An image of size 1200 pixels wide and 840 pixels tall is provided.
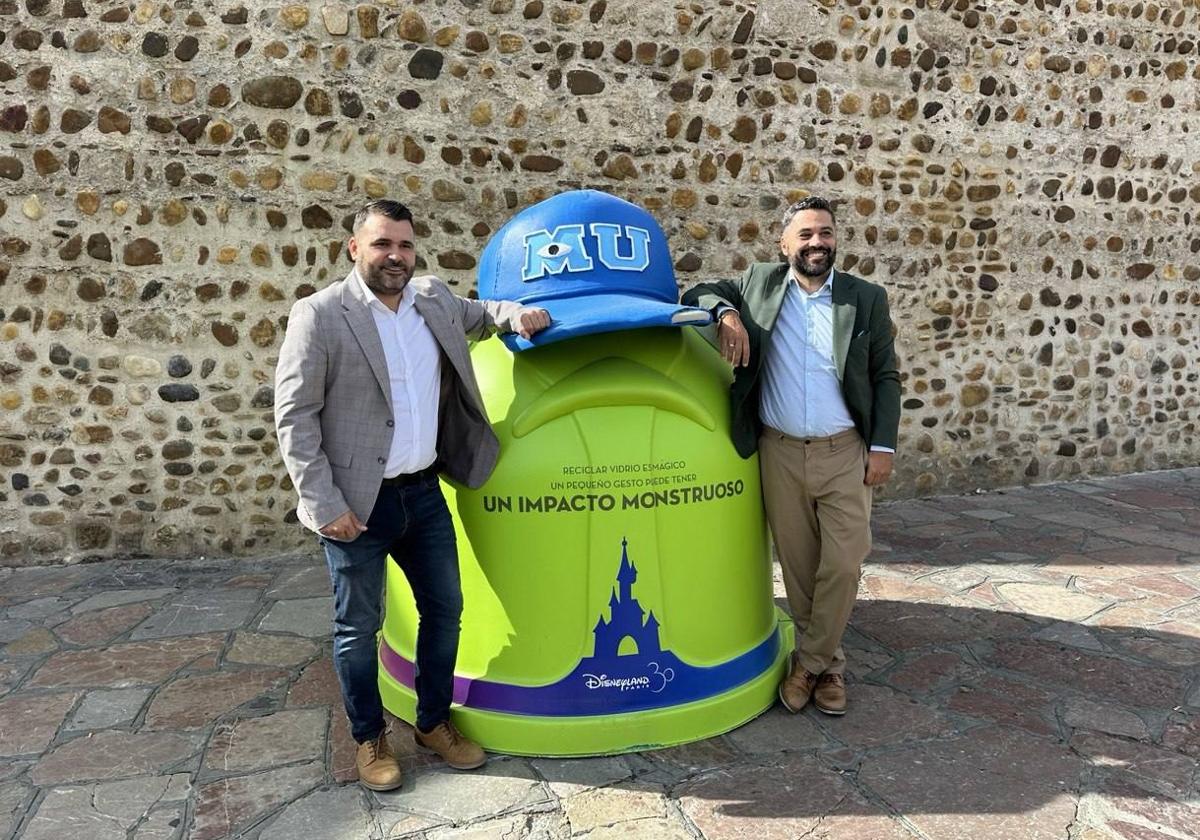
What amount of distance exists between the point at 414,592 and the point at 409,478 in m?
0.40

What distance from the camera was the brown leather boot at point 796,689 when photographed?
3166 mm

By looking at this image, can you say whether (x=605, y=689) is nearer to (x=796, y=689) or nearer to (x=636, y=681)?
(x=636, y=681)

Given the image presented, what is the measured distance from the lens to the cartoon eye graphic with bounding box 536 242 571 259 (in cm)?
304

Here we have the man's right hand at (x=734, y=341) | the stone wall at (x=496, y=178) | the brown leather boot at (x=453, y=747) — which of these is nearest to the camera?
the brown leather boot at (x=453, y=747)

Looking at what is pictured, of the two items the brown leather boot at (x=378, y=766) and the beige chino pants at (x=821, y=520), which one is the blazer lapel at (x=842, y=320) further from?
the brown leather boot at (x=378, y=766)

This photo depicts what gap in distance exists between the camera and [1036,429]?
23.1 feet

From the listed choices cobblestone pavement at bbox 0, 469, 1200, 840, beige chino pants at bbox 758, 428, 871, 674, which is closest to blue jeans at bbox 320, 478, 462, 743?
cobblestone pavement at bbox 0, 469, 1200, 840

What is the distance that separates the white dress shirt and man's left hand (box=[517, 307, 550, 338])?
11.9 inches

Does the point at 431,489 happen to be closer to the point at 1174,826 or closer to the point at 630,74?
the point at 1174,826

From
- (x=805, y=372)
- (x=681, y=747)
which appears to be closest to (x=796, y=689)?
(x=681, y=747)

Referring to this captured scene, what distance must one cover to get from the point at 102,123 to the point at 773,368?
409 centimetres

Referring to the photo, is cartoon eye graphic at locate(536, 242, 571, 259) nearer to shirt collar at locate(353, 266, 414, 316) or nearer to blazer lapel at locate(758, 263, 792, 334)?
shirt collar at locate(353, 266, 414, 316)

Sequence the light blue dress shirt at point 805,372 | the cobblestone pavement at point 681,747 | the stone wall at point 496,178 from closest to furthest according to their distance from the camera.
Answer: the cobblestone pavement at point 681,747 < the light blue dress shirt at point 805,372 < the stone wall at point 496,178

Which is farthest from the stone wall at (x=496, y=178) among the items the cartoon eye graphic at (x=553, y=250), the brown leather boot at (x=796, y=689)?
the brown leather boot at (x=796, y=689)
